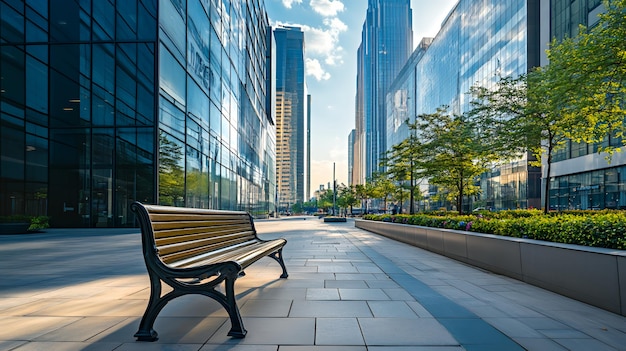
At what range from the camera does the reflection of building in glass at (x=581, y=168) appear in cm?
2839

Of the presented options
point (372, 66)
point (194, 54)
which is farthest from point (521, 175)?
point (372, 66)

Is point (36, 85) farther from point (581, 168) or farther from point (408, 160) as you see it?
point (581, 168)

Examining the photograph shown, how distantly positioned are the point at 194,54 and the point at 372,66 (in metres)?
175

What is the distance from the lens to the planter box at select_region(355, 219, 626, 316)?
395 cm

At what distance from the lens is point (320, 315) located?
3.83 meters

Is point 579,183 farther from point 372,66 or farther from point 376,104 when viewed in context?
point 372,66

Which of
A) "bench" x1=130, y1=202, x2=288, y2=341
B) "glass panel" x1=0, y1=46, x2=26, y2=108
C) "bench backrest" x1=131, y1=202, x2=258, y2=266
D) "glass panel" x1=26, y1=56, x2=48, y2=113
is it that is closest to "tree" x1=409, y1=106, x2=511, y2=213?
"bench backrest" x1=131, y1=202, x2=258, y2=266

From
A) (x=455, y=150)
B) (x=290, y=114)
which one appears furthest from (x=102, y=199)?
(x=290, y=114)

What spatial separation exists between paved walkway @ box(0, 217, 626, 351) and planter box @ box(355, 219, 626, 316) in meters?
0.18

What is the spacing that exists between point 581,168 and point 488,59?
2347 centimetres

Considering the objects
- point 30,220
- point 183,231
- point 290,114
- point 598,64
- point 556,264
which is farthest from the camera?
point 290,114

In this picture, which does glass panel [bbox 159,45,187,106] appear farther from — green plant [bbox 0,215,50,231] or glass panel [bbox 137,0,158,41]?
green plant [bbox 0,215,50,231]

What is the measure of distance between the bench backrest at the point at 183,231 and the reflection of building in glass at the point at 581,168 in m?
33.7

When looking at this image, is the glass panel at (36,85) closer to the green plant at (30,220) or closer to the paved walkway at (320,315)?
the green plant at (30,220)
